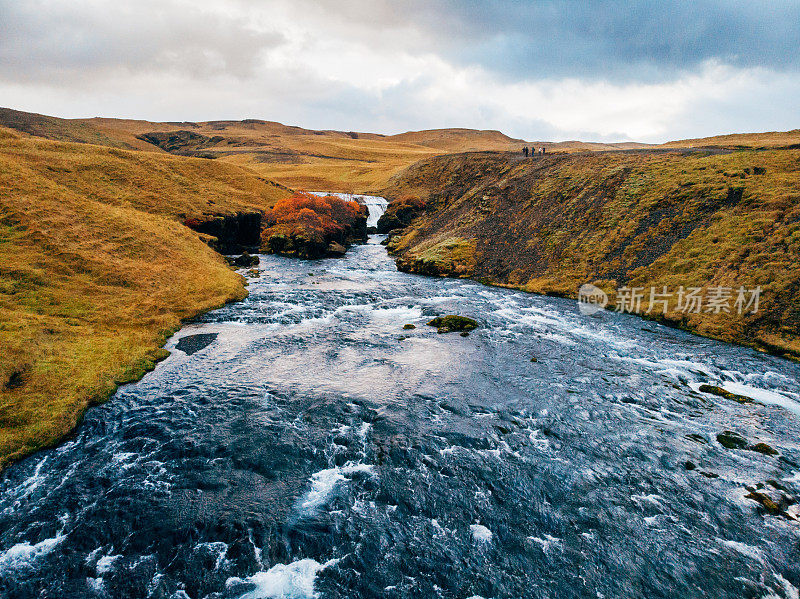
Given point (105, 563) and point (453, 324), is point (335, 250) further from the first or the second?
point (105, 563)

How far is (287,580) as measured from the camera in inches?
379

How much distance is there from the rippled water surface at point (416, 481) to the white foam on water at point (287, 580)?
5 centimetres

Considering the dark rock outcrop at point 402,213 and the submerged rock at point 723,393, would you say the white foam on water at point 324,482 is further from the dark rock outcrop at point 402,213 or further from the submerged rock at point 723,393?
the dark rock outcrop at point 402,213

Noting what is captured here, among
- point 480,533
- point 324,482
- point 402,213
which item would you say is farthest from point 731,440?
point 402,213

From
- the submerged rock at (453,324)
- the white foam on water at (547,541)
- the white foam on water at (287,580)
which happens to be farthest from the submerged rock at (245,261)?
the white foam on water at (547,541)

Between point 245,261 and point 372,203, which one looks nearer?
point 245,261

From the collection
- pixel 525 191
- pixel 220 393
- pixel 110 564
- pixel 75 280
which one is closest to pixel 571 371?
pixel 220 393

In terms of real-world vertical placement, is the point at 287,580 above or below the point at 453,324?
below

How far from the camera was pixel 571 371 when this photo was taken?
20906 millimetres

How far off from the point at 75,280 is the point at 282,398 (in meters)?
19.2

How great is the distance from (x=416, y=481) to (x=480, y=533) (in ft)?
8.81

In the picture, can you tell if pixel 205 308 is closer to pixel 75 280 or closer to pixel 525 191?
pixel 75 280

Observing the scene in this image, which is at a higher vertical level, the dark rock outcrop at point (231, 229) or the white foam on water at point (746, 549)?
the dark rock outcrop at point (231, 229)

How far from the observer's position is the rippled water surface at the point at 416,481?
9781mm
